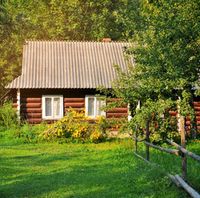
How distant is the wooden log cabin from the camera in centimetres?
2555

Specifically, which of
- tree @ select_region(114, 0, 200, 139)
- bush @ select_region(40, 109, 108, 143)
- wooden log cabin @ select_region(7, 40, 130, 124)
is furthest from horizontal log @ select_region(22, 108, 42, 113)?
tree @ select_region(114, 0, 200, 139)

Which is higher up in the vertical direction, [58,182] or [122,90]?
[122,90]

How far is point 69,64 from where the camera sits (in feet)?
91.2

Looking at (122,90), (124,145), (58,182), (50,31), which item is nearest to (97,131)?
(124,145)

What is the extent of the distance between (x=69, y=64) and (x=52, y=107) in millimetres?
3144

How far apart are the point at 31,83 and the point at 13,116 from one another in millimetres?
1930

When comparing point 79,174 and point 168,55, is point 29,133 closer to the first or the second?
point 79,174

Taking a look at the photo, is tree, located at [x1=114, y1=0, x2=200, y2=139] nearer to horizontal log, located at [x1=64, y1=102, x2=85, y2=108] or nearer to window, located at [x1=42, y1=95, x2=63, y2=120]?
horizontal log, located at [x1=64, y1=102, x2=85, y2=108]

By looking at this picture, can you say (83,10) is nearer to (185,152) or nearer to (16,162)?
(16,162)

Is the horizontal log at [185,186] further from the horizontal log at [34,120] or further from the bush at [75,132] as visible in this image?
the horizontal log at [34,120]

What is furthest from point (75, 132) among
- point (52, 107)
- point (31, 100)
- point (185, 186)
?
point (185, 186)

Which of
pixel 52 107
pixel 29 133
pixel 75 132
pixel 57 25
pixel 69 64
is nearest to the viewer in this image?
pixel 75 132

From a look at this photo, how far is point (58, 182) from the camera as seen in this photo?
11.7m

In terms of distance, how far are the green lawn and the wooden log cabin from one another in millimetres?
5894
